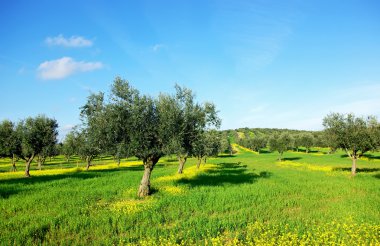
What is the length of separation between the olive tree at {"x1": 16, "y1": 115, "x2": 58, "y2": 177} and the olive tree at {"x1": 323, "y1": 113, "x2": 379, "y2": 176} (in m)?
46.7

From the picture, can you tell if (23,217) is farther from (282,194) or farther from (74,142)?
(74,142)

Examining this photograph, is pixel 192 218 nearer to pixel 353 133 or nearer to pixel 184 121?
pixel 184 121

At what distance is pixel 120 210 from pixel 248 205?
9.52 metres

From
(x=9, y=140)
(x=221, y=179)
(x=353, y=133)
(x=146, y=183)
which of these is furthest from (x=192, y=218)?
(x=9, y=140)

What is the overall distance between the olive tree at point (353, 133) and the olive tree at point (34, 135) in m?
46.7

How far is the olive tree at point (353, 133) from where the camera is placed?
119 feet

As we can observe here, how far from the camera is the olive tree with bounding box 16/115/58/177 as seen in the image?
41431 mm

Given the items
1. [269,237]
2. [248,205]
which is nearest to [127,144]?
[248,205]

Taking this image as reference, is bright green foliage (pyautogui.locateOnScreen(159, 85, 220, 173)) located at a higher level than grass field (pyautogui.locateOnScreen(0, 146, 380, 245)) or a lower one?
higher

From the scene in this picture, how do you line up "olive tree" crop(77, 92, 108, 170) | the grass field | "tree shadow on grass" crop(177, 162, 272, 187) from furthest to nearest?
"tree shadow on grass" crop(177, 162, 272, 187)
"olive tree" crop(77, 92, 108, 170)
the grass field

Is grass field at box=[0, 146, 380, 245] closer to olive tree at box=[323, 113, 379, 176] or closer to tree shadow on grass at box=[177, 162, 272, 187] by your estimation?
tree shadow on grass at box=[177, 162, 272, 187]

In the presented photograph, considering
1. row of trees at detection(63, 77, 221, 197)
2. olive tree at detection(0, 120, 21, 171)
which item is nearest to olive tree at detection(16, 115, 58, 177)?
olive tree at detection(0, 120, 21, 171)

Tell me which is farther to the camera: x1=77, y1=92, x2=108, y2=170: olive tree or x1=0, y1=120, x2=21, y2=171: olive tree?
x1=0, y1=120, x2=21, y2=171: olive tree

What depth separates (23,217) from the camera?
15.6 m
